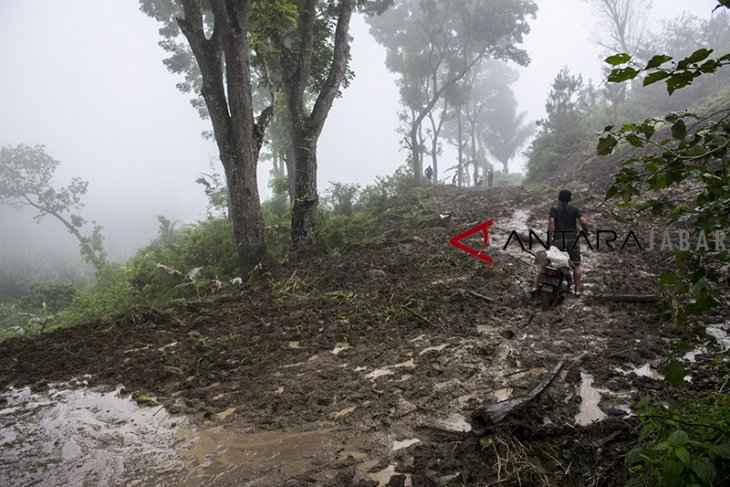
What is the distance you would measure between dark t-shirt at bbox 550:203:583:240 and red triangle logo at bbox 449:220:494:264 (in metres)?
1.87

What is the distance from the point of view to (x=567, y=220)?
697 cm

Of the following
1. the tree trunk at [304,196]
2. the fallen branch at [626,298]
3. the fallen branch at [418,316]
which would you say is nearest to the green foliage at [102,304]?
the tree trunk at [304,196]

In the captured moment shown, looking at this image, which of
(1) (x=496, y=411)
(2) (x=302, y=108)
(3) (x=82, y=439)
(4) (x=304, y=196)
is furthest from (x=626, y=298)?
(2) (x=302, y=108)

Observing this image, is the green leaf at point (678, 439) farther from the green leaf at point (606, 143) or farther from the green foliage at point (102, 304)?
the green foliage at point (102, 304)

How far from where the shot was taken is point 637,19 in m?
34.1

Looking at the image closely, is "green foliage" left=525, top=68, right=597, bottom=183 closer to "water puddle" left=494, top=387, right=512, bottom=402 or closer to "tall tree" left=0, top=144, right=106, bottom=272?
"water puddle" left=494, top=387, right=512, bottom=402

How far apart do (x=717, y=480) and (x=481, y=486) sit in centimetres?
136

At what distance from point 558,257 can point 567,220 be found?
86 centimetres

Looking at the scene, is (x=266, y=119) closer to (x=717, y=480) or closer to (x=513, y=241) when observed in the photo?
(x=513, y=241)

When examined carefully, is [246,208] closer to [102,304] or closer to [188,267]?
[188,267]

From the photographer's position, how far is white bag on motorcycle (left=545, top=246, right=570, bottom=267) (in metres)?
6.38

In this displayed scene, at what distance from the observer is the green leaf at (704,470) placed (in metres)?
1.75

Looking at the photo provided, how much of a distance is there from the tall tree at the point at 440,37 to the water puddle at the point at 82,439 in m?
20.0

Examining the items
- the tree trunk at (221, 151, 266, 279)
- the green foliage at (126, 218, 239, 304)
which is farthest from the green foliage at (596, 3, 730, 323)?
the green foliage at (126, 218, 239, 304)
